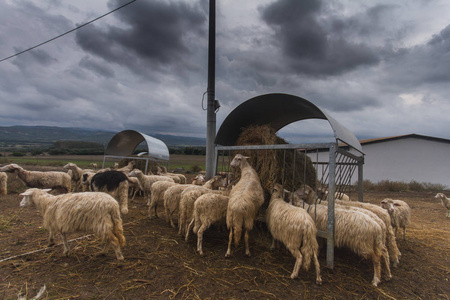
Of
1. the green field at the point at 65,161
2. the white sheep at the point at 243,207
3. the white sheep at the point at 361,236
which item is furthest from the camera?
the green field at the point at 65,161

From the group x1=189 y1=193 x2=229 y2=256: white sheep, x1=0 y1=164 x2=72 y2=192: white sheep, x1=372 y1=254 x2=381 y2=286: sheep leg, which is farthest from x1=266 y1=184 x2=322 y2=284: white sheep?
x1=0 y1=164 x2=72 y2=192: white sheep

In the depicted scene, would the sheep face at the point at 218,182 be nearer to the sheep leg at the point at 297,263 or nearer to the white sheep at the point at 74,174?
the sheep leg at the point at 297,263

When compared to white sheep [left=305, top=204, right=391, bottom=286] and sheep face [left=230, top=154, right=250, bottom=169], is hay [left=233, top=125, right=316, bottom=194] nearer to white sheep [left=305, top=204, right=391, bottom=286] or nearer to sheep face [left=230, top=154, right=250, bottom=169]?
sheep face [left=230, top=154, right=250, bottom=169]

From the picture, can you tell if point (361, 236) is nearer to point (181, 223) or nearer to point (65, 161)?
point (181, 223)

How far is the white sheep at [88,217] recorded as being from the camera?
4.19 metres

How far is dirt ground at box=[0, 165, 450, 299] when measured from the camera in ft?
11.4

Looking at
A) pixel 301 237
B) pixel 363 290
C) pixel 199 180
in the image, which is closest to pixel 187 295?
pixel 301 237

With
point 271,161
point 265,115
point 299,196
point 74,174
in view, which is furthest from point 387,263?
point 74,174

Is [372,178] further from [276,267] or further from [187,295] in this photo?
[187,295]

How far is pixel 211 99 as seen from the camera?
835cm

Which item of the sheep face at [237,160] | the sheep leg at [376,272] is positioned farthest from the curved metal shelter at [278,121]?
the sheep leg at [376,272]

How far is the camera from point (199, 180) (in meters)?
→ 9.43

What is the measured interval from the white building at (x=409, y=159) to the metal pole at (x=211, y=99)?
762 inches

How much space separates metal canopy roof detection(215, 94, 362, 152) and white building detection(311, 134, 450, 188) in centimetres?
1789
